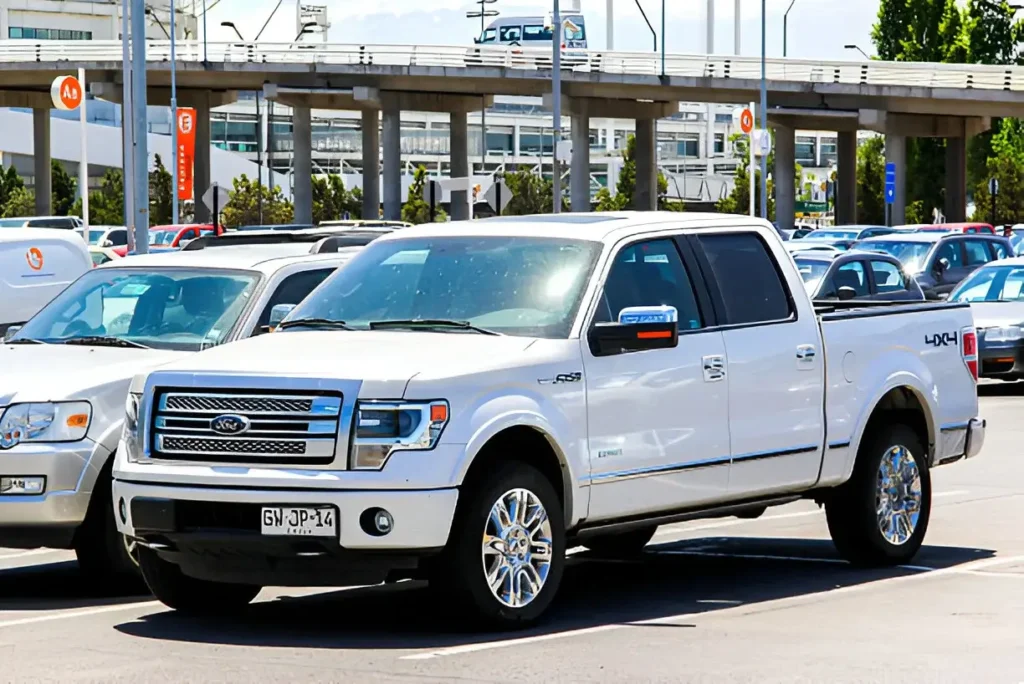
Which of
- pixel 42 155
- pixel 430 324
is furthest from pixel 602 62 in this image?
pixel 430 324

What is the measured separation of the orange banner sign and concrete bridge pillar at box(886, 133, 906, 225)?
3024 cm

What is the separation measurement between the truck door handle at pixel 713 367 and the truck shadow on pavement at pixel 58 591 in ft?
9.73

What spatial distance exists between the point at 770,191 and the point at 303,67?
66.6 m

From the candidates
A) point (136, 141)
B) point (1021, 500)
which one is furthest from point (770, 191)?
point (1021, 500)

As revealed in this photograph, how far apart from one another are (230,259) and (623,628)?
404 centimetres

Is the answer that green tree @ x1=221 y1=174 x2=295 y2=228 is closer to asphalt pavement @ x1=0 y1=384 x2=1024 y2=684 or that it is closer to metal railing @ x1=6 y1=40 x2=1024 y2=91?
metal railing @ x1=6 y1=40 x2=1024 y2=91

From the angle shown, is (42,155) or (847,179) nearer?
(847,179)

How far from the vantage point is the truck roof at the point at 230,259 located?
11617 millimetres

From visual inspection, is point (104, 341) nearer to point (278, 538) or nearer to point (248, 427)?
point (248, 427)

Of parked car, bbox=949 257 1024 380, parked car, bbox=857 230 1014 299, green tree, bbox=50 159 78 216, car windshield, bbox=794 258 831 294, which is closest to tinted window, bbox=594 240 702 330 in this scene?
parked car, bbox=949 257 1024 380

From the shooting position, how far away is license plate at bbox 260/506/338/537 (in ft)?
26.8

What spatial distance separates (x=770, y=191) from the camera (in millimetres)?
146750

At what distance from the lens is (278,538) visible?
26.9 feet

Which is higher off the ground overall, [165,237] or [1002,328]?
[165,237]
